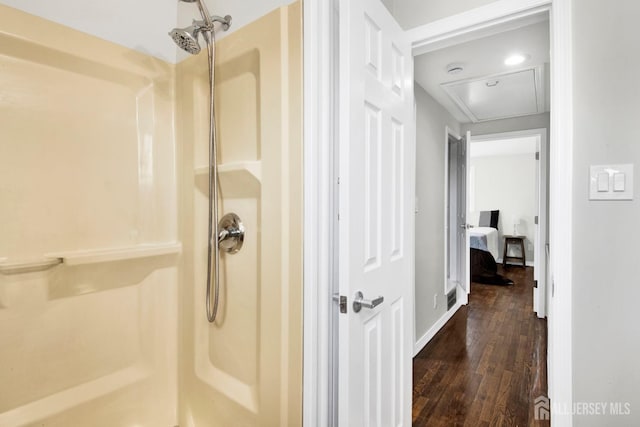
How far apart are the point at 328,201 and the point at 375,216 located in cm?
21

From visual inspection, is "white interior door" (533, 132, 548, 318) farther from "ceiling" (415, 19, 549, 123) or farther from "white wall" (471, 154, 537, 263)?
"white wall" (471, 154, 537, 263)

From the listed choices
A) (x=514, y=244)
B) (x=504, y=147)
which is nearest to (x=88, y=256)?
(x=504, y=147)

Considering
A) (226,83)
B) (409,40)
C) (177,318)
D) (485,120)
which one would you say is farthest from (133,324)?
(485,120)

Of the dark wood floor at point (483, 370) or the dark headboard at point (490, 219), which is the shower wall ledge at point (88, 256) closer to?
the dark wood floor at point (483, 370)

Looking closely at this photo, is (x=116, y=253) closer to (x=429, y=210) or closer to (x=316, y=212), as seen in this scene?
(x=316, y=212)

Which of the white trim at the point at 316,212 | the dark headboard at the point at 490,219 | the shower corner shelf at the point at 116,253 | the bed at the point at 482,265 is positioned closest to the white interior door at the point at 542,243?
the bed at the point at 482,265

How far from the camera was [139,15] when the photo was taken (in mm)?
1494

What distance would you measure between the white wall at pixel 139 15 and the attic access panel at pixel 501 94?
2043 millimetres

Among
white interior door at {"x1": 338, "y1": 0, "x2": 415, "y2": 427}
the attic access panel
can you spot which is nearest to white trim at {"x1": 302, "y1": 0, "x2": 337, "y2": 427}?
white interior door at {"x1": 338, "y1": 0, "x2": 415, "y2": 427}

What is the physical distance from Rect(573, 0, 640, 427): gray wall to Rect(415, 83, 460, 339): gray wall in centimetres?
161

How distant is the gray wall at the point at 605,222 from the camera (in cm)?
106

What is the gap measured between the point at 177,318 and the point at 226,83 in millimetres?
1220

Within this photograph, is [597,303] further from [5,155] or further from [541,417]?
[5,155]

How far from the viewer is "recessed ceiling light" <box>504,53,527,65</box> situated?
2291mm
